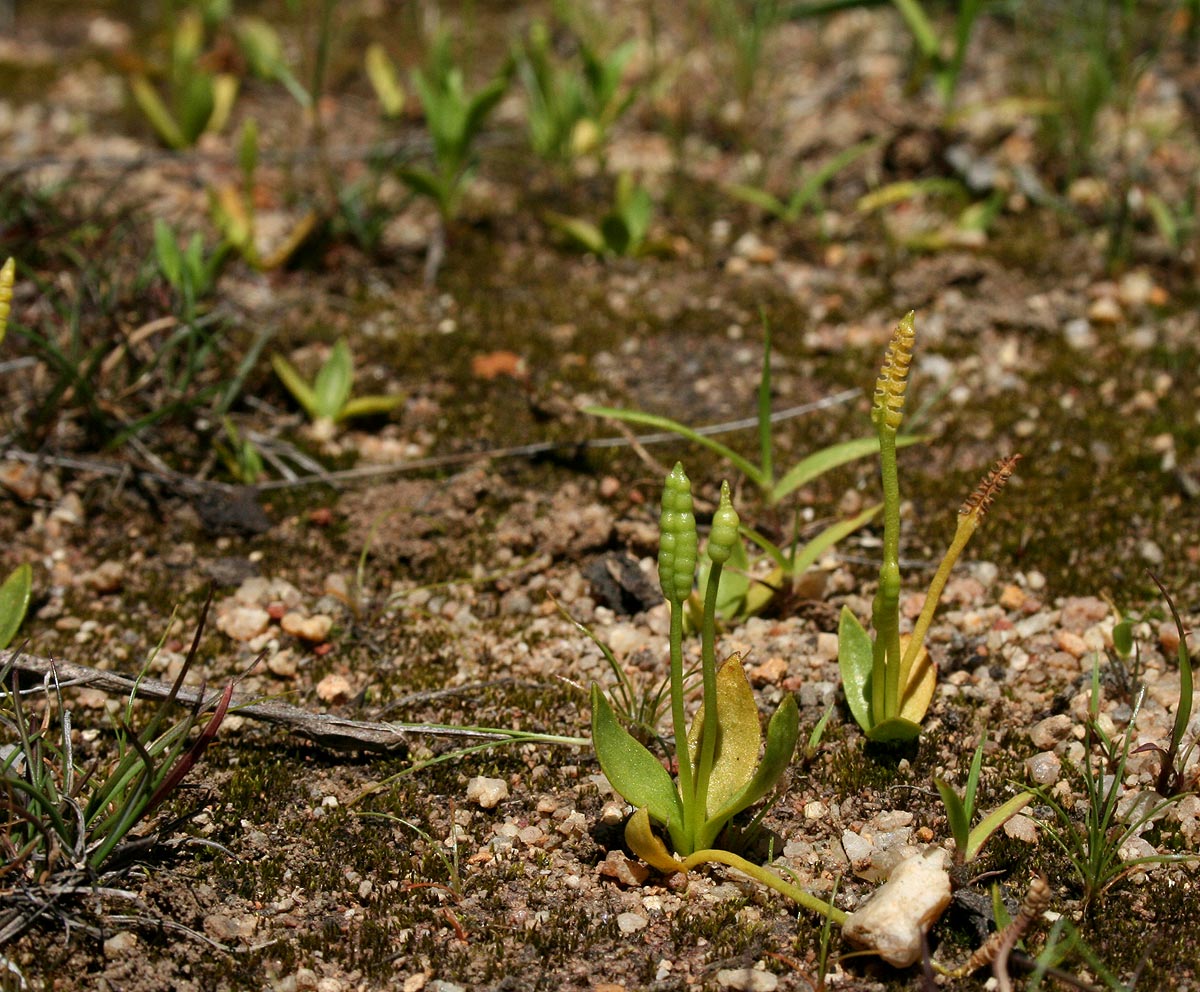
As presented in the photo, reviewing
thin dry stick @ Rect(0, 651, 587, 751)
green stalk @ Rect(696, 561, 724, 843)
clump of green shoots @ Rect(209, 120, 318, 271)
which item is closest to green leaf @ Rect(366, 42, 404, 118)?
clump of green shoots @ Rect(209, 120, 318, 271)

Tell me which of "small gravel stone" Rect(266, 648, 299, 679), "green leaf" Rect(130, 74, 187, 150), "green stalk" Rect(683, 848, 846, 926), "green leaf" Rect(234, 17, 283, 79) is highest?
"green leaf" Rect(234, 17, 283, 79)

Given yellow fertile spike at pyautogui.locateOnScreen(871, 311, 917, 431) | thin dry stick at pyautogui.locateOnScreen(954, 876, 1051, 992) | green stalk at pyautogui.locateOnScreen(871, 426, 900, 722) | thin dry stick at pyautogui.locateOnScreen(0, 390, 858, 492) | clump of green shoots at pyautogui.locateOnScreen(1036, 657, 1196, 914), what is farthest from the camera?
thin dry stick at pyautogui.locateOnScreen(0, 390, 858, 492)

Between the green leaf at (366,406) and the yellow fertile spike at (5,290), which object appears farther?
the green leaf at (366,406)

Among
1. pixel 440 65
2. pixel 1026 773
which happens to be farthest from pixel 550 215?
pixel 1026 773

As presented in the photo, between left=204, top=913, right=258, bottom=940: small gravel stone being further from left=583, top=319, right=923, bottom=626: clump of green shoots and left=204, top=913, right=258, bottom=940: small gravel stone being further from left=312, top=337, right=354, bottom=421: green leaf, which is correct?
left=312, top=337, right=354, bottom=421: green leaf

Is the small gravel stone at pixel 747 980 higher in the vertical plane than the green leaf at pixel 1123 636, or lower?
lower

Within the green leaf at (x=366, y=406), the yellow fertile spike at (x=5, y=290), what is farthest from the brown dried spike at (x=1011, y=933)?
the green leaf at (x=366, y=406)

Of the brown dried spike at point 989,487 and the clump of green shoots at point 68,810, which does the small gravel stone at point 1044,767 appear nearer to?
the brown dried spike at point 989,487

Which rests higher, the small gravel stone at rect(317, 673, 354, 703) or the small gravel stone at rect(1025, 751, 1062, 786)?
the small gravel stone at rect(317, 673, 354, 703)
